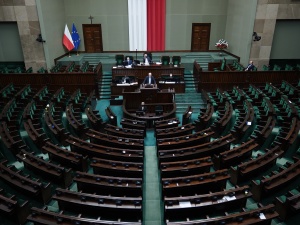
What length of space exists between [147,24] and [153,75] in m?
4.89

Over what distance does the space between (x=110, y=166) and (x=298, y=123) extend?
5302mm

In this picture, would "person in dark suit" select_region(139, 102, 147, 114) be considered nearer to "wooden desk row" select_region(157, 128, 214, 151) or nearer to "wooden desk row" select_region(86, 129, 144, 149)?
A: "wooden desk row" select_region(86, 129, 144, 149)

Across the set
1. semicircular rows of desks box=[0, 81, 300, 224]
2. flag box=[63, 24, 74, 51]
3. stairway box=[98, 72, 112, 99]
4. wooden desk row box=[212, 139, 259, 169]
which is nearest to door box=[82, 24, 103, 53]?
flag box=[63, 24, 74, 51]

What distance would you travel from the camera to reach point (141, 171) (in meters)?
5.34

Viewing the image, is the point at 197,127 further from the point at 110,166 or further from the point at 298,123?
the point at 110,166

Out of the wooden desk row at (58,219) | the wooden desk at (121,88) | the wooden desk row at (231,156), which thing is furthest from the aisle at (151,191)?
the wooden desk at (121,88)

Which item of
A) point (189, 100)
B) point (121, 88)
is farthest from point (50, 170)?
point (189, 100)

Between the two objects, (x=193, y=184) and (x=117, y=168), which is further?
(x=117, y=168)

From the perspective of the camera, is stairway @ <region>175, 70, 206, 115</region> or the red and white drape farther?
the red and white drape

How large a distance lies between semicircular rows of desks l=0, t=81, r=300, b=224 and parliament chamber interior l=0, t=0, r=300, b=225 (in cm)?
2

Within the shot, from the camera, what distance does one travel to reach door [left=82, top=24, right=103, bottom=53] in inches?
614

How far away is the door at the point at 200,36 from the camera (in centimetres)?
1578

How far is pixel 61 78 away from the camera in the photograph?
11281 mm

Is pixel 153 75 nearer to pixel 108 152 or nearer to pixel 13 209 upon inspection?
pixel 108 152
